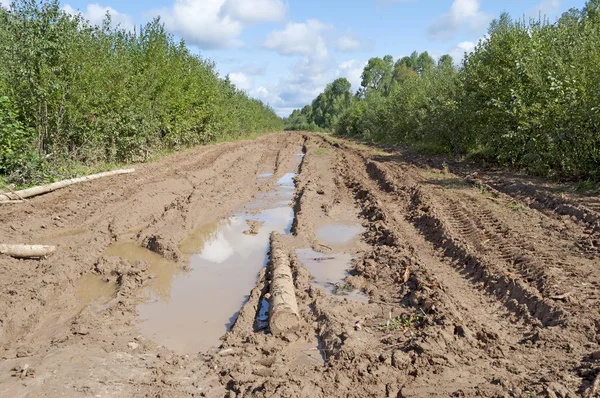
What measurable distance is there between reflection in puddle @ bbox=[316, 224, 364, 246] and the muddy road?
4 centimetres

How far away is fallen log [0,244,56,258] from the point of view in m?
8.07

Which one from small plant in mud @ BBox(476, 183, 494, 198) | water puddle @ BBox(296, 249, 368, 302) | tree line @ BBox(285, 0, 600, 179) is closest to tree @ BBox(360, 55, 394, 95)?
tree line @ BBox(285, 0, 600, 179)

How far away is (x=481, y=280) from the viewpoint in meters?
7.16

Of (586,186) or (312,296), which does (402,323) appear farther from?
(586,186)

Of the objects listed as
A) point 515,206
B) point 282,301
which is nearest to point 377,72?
point 515,206

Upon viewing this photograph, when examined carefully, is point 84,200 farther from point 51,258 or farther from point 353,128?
point 353,128

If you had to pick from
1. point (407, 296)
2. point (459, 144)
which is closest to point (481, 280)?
point (407, 296)

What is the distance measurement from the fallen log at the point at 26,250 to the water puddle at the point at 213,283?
221 cm

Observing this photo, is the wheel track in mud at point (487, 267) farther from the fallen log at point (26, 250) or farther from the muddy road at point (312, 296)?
the fallen log at point (26, 250)

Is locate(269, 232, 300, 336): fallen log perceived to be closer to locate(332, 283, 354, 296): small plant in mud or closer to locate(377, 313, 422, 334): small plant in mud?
locate(332, 283, 354, 296): small plant in mud

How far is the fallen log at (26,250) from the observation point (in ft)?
26.5

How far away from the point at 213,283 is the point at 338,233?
11.7ft

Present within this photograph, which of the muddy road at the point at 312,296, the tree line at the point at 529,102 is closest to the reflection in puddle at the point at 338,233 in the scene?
the muddy road at the point at 312,296

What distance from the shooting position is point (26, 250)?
27.0 ft
